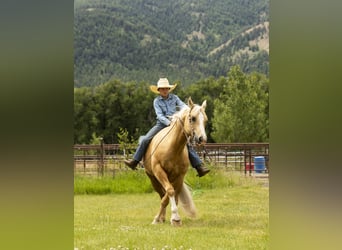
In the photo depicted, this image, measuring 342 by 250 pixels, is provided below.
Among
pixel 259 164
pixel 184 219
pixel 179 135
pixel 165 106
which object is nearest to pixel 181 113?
pixel 179 135

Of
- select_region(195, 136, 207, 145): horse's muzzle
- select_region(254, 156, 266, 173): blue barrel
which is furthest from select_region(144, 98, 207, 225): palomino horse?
select_region(254, 156, 266, 173): blue barrel

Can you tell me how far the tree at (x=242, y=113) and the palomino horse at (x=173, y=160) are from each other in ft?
23.0

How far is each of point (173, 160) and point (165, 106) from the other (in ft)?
2.08

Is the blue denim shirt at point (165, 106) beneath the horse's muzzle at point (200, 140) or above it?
above

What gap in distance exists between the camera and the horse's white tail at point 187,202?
249 inches

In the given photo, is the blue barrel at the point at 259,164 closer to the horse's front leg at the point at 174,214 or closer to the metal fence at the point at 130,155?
the metal fence at the point at 130,155

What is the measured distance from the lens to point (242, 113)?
13938 millimetres

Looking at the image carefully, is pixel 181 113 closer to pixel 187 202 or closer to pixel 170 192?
pixel 170 192

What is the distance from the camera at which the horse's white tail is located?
20.8 feet

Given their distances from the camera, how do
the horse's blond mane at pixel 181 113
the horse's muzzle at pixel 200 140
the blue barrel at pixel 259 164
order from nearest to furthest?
the horse's muzzle at pixel 200 140 → the horse's blond mane at pixel 181 113 → the blue barrel at pixel 259 164

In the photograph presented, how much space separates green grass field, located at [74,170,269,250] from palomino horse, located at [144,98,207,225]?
25 centimetres

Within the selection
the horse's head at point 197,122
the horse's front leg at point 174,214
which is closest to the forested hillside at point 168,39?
the horse's front leg at point 174,214

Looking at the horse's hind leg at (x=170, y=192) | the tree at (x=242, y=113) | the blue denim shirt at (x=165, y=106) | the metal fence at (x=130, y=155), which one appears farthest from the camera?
the tree at (x=242, y=113)
